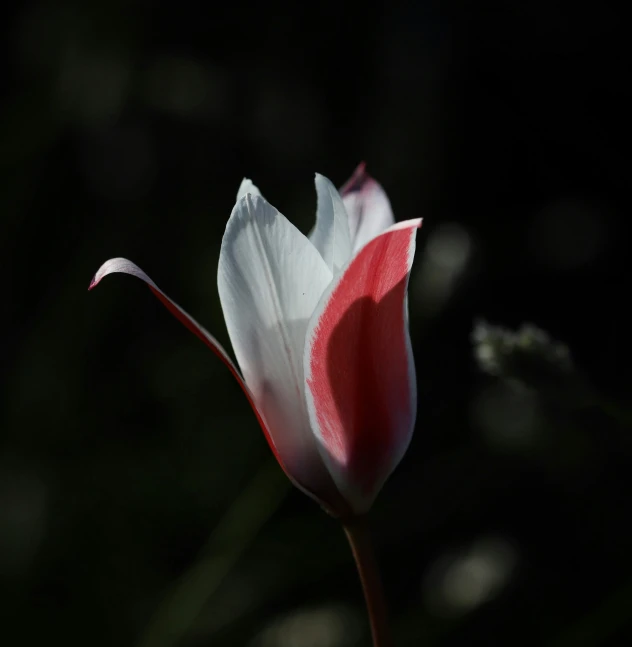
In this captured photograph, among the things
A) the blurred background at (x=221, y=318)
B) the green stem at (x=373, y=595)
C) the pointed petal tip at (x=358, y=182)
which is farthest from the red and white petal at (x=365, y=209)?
the blurred background at (x=221, y=318)

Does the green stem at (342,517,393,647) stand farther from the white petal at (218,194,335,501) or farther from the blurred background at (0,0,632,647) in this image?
the blurred background at (0,0,632,647)

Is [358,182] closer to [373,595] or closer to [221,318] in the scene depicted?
[373,595]

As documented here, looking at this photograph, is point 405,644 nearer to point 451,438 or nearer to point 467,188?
point 451,438

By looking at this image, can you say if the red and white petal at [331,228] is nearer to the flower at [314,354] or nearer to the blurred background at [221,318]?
the flower at [314,354]

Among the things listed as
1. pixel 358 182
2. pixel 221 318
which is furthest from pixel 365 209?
pixel 221 318

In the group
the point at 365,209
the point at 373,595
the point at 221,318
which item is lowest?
the point at 221,318

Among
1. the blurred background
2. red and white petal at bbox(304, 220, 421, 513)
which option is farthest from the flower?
the blurred background

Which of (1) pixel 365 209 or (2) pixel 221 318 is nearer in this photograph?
(1) pixel 365 209
